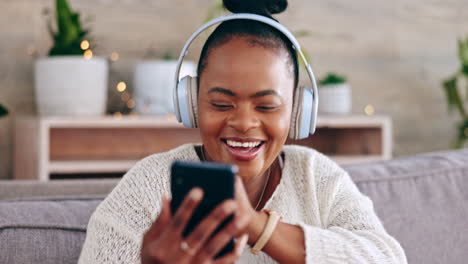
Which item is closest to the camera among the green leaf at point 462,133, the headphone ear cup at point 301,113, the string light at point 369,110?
the headphone ear cup at point 301,113

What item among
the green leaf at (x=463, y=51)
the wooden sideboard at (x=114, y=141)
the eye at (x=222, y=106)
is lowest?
the wooden sideboard at (x=114, y=141)

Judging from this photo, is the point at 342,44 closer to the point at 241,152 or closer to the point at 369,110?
the point at 369,110

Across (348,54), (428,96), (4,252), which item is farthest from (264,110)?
(428,96)

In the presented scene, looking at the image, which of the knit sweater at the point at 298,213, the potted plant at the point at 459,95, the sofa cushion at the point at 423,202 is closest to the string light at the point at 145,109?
the sofa cushion at the point at 423,202

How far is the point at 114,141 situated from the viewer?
2.66m

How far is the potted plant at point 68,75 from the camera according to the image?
231 centimetres

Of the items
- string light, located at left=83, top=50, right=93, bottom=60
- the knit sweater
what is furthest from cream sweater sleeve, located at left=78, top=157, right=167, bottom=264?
string light, located at left=83, top=50, right=93, bottom=60

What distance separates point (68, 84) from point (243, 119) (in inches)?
61.6

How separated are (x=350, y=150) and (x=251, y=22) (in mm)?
1915

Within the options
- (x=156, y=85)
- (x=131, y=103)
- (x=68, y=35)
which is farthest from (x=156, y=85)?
(x=68, y=35)

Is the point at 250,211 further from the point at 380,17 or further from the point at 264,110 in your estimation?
the point at 380,17

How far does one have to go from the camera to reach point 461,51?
2742mm

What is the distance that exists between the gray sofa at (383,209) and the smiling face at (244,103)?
0.35 metres

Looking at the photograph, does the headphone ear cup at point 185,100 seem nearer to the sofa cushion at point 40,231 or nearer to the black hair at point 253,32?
the black hair at point 253,32
